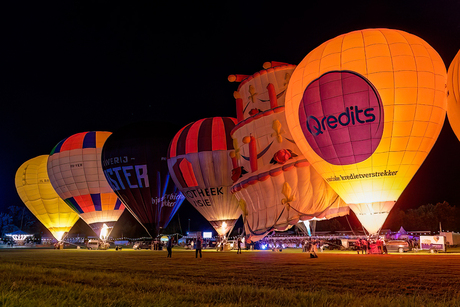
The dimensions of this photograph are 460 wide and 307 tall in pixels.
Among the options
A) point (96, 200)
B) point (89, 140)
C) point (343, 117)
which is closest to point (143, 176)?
point (96, 200)

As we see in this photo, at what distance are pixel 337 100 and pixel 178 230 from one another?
220 feet

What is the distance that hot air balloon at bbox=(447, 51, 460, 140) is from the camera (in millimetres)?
14344

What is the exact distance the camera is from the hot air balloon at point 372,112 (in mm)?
14820

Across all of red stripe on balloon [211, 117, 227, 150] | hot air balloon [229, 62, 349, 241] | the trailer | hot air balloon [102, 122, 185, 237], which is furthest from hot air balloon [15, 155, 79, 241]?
the trailer

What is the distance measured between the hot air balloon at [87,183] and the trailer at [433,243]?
2240 cm

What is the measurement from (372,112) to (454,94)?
2.74m

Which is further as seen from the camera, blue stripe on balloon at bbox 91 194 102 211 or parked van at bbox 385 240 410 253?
blue stripe on balloon at bbox 91 194 102 211

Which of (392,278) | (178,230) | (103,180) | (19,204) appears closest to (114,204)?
(103,180)

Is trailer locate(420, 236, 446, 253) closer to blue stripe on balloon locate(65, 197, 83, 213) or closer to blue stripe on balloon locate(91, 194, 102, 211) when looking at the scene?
blue stripe on balloon locate(91, 194, 102, 211)

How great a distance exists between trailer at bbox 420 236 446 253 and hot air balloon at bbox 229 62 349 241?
875 centimetres

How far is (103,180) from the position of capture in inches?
1334

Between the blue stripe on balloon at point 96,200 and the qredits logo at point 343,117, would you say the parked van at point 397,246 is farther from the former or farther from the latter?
the blue stripe on balloon at point 96,200

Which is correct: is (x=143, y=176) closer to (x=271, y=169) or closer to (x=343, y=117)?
(x=271, y=169)

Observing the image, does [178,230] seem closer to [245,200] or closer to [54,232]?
[54,232]
